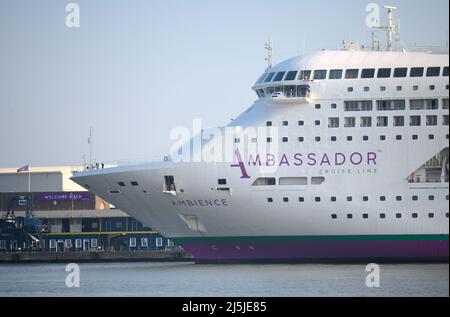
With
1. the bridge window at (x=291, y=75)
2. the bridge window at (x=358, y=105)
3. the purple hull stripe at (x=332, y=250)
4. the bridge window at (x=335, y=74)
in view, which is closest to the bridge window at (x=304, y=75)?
the bridge window at (x=291, y=75)

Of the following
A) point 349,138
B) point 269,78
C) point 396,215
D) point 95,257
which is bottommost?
point 95,257

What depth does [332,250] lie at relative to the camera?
64.1 meters

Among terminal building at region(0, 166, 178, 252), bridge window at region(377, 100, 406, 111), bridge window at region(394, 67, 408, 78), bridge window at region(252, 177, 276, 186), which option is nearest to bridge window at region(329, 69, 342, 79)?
bridge window at region(377, 100, 406, 111)

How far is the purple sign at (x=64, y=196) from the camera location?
102 m

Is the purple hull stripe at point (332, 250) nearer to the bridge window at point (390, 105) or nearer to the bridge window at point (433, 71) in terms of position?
the bridge window at point (390, 105)

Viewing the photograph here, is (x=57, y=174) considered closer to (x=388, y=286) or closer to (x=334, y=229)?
(x=334, y=229)

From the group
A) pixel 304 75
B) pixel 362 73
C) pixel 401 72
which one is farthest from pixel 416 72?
pixel 304 75

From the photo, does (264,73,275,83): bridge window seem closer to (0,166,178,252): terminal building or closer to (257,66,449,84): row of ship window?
(257,66,449,84): row of ship window

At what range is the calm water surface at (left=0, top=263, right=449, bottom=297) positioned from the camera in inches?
2037

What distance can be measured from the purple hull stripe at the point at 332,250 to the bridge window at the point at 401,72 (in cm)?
743

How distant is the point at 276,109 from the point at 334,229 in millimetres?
6137

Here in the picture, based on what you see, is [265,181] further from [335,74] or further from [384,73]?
[384,73]

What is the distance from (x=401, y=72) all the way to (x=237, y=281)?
544 inches
